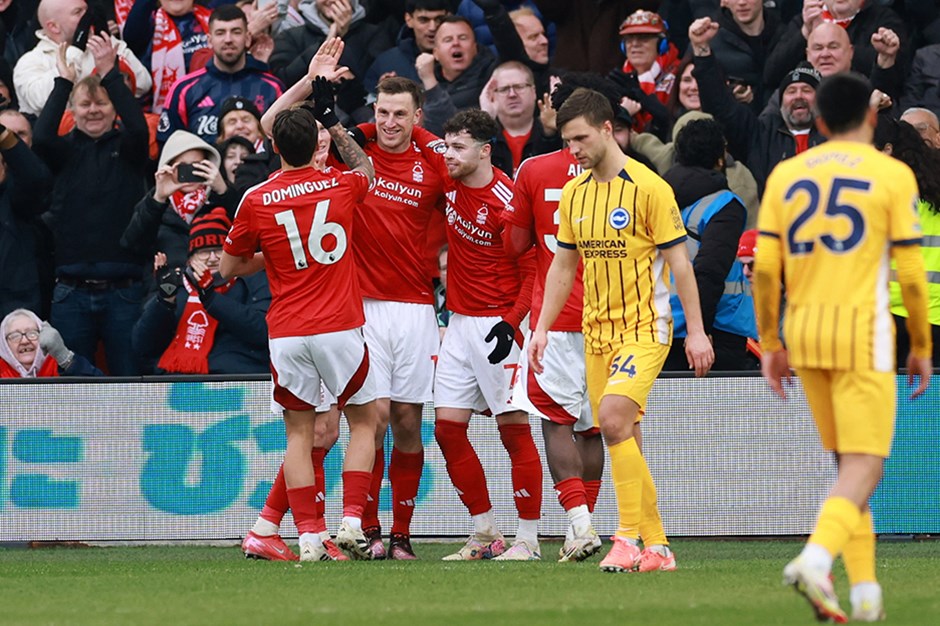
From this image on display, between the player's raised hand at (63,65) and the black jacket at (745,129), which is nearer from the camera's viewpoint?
the black jacket at (745,129)

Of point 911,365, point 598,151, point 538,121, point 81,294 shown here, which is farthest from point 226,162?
point 911,365

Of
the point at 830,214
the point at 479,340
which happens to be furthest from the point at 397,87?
the point at 830,214

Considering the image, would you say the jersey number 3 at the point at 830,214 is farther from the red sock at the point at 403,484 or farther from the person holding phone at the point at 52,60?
the person holding phone at the point at 52,60

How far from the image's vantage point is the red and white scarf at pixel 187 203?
13820 millimetres

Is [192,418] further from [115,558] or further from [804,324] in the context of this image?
[804,324]

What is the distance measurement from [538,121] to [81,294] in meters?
4.11

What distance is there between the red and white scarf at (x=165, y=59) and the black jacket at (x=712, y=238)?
5953 mm

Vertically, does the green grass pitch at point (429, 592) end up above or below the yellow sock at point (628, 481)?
below

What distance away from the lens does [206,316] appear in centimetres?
1307

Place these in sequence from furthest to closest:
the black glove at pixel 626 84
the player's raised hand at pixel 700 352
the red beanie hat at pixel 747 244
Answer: the black glove at pixel 626 84 → the red beanie hat at pixel 747 244 → the player's raised hand at pixel 700 352

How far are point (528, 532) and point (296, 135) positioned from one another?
9.51 ft

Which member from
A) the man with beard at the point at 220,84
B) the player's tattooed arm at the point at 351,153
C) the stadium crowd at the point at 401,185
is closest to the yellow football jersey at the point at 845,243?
the stadium crowd at the point at 401,185

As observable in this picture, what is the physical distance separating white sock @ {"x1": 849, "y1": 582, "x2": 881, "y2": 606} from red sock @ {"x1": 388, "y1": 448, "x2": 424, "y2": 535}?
4.32 meters

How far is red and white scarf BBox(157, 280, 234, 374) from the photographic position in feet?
42.5
